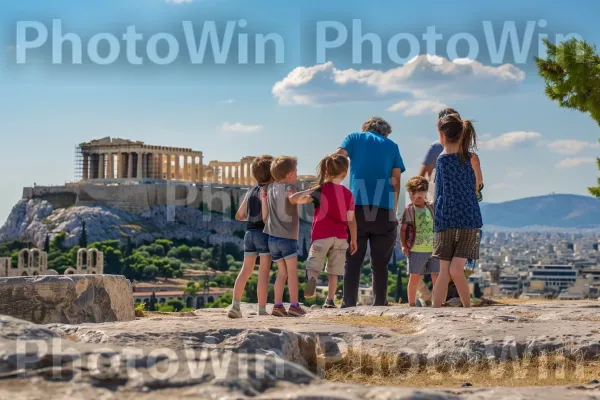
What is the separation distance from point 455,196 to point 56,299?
2.99 meters

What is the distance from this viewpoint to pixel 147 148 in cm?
10300

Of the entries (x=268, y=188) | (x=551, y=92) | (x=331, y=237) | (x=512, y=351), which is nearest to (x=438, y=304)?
(x=331, y=237)

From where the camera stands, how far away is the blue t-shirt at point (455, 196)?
6.96m

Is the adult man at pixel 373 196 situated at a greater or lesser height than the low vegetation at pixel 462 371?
greater

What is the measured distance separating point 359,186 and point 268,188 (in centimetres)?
125

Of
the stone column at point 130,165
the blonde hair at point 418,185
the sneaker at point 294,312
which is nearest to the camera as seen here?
the sneaker at point 294,312

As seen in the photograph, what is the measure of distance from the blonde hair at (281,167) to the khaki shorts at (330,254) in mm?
751

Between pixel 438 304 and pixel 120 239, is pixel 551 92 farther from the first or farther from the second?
pixel 120 239

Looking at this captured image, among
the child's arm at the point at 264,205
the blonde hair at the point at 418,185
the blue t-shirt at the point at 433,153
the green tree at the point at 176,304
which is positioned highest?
the blue t-shirt at the point at 433,153

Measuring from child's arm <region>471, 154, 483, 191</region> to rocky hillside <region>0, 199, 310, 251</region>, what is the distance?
76902mm

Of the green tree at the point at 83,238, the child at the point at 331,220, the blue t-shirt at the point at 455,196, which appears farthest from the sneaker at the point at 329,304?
the green tree at the point at 83,238

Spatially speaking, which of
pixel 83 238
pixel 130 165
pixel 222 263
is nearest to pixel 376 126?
pixel 222 263

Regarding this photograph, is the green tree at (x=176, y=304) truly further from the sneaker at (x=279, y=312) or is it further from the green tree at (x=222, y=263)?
the sneaker at (x=279, y=312)

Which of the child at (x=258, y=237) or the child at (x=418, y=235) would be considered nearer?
the child at (x=258, y=237)
